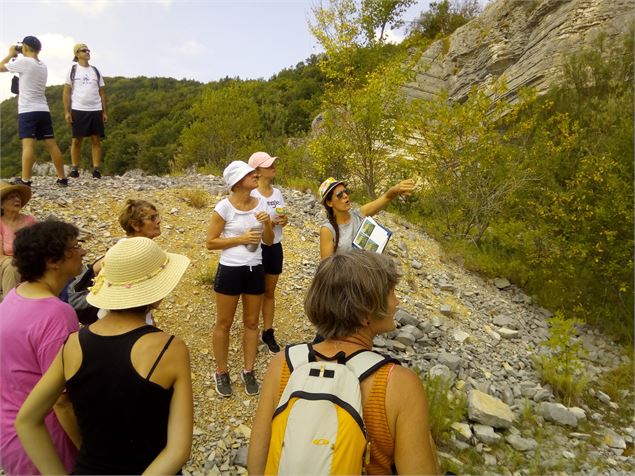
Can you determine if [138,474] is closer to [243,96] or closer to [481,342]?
[481,342]

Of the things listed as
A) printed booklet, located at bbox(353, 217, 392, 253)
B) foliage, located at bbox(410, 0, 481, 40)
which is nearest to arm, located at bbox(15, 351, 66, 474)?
printed booklet, located at bbox(353, 217, 392, 253)

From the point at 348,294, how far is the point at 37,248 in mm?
1526

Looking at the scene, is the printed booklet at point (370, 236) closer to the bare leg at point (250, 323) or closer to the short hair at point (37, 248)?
the bare leg at point (250, 323)

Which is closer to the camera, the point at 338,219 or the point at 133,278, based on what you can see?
the point at 133,278

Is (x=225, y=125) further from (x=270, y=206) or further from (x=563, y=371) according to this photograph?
(x=563, y=371)

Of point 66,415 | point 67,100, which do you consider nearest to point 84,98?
point 67,100

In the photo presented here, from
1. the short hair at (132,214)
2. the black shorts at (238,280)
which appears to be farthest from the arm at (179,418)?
the black shorts at (238,280)

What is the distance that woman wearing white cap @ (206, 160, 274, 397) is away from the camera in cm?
324

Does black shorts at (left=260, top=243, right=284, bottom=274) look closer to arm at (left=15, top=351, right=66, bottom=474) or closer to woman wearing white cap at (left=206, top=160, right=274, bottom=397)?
woman wearing white cap at (left=206, top=160, right=274, bottom=397)

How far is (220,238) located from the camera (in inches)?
129

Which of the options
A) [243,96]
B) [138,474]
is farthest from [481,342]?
[243,96]

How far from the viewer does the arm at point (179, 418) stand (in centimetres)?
152

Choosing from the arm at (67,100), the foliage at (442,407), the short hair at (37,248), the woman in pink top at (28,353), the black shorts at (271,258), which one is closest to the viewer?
the woman in pink top at (28,353)

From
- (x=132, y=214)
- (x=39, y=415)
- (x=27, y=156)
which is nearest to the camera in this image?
(x=39, y=415)
